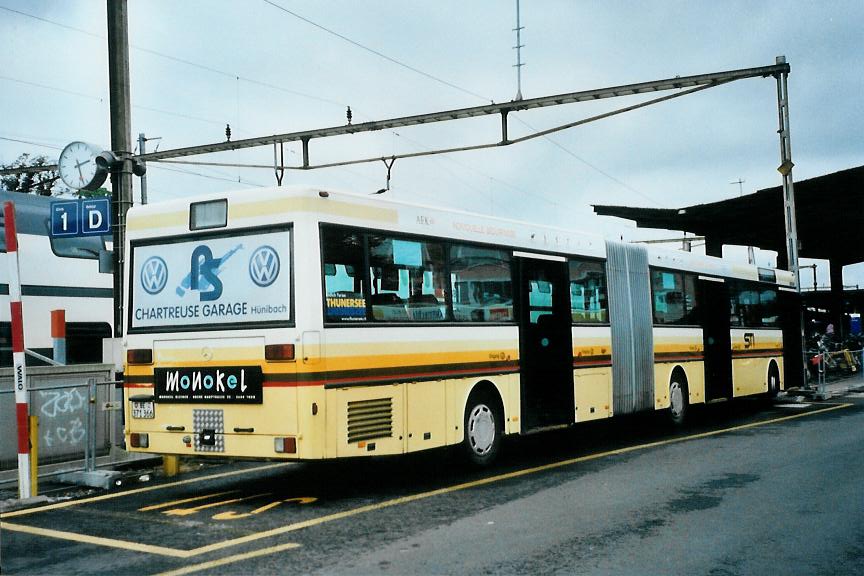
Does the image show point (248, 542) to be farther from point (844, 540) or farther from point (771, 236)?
point (771, 236)

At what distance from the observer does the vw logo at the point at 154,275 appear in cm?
1011

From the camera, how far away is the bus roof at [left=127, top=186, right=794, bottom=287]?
9273 millimetres

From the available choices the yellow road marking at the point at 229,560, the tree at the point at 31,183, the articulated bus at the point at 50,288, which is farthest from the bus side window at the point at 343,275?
the tree at the point at 31,183

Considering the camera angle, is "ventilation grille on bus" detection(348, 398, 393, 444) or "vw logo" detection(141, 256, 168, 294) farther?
"vw logo" detection(141, 256, 168, 294)

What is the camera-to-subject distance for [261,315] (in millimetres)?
9312

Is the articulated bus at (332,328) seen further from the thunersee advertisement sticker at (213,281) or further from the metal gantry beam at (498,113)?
the metal gantry beam at (498,113)

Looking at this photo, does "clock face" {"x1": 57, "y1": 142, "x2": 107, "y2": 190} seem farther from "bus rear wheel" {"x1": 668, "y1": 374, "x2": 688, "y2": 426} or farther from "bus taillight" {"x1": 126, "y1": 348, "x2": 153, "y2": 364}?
"bus rear wheel" {"x1": 668, "y1": 374, "x2": 688, "y2": 426}

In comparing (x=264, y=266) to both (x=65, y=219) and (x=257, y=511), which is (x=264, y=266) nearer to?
(x=257, y=511)

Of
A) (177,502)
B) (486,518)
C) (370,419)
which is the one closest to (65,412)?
(177,502)

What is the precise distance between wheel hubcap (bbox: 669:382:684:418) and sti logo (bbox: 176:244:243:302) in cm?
955

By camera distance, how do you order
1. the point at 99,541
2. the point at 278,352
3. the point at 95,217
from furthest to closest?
the point at 95,217
the point at 278,352
the point at 99,541

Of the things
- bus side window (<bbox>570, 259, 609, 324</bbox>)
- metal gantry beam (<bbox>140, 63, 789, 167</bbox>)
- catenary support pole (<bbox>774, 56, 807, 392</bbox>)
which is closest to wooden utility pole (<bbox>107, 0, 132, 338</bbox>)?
metal gantry beam (<bbox>140, 63, 789, 167</bbox>)

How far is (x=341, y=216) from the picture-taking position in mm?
9492

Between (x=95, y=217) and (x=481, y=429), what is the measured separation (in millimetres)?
6050
